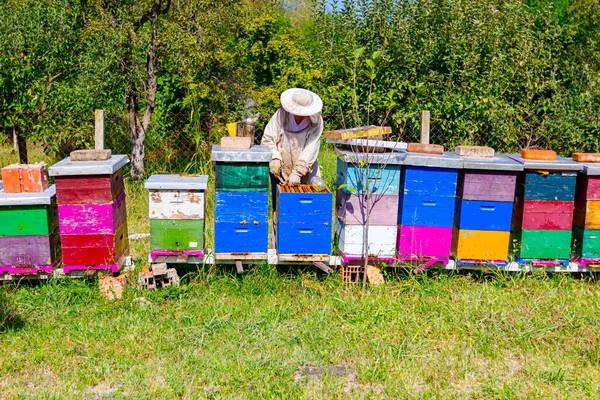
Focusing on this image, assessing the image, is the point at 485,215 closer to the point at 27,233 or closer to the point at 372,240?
the point at 372,240

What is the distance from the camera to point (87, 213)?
4773 mm

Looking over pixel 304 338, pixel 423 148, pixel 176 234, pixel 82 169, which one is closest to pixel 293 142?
pixel 423 148

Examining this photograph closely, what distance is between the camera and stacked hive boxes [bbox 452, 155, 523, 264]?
5.02 m

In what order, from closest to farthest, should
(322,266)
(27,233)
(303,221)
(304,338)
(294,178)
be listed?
(304,338)
(27,233)
(303,221)
(322,266)
(294,178)

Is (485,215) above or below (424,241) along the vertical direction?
above

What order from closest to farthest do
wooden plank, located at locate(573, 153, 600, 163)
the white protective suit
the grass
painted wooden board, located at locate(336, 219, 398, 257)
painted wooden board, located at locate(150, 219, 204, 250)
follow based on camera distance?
the grass, painted wooden board, located at locate(150, 219, 204, 250), painted wooden board, located at locate(336, 219, 398, 257), wooden plank, located at locate(573, 153, 600, 163), the white protective suit

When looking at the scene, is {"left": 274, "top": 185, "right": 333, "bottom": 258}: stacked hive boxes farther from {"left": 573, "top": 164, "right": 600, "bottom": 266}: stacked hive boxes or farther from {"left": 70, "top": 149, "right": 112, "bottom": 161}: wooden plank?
{"left": 573, "top": 164, "right": 600, "bottom": 266}: stacked hive boxes

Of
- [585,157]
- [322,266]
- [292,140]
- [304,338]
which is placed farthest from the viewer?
[292,140]

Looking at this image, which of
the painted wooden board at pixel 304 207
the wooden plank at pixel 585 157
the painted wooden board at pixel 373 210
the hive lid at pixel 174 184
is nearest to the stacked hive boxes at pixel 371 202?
the painted wooden board at pixel 373 210

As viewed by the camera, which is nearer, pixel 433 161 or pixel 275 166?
pixel 433 161

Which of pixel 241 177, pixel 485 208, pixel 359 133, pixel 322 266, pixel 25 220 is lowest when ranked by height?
pixel 322 266

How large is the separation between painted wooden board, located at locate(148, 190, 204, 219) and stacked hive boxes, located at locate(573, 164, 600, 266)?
3282 mm

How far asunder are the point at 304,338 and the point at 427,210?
1584mm

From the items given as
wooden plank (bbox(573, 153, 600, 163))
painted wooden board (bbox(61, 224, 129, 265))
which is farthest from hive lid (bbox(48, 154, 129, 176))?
wooden plank (bbox(573, 153, 600, 163))
